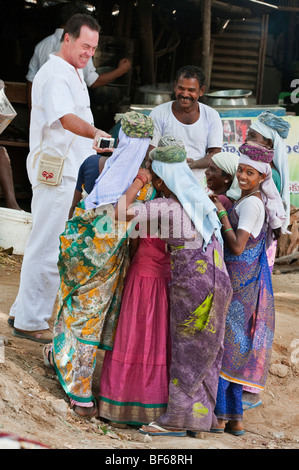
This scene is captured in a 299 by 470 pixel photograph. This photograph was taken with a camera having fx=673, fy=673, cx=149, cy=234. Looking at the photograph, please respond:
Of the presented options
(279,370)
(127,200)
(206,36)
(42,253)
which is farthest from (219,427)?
(206,36)

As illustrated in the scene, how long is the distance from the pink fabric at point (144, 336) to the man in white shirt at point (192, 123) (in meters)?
1.36

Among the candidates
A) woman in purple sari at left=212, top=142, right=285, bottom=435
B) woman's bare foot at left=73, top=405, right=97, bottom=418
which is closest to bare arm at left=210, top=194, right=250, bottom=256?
woman in purple sari at left=212, top=142, right=285, bottom=435

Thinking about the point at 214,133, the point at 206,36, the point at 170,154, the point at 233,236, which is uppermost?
the point at 206,36

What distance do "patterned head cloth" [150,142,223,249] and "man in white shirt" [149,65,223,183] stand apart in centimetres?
134

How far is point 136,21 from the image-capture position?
30.8 feet

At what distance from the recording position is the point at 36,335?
14.8 ft

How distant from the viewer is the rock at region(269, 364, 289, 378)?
5055 mm

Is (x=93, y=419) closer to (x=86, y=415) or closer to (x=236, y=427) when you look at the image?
(x=86, y=415)

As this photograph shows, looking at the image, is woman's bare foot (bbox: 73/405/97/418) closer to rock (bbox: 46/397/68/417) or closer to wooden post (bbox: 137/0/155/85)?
rock (bbox: 46/397/68/417)

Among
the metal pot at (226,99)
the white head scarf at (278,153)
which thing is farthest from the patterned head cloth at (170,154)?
the metal pot at (226,99)

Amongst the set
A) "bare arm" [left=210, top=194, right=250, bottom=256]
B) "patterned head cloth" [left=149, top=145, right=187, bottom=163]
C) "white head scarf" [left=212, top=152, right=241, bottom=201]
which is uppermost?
"patterned head cloth" [left=149, top=145, right=187, bottom=163]

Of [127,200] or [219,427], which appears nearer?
[127,200]

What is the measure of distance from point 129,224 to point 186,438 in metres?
1.20

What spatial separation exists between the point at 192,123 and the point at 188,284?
1.81m
